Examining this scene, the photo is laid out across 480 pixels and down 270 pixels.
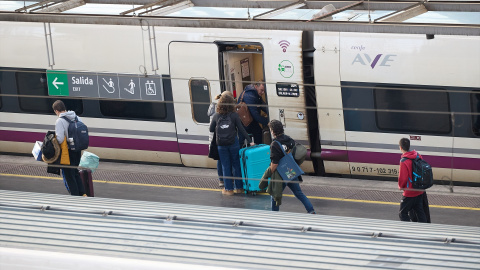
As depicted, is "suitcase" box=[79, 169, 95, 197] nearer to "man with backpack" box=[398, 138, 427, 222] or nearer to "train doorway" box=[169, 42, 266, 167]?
"train doorway" box=[169, 42, 266, 167]

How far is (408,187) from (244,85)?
15.8 ft

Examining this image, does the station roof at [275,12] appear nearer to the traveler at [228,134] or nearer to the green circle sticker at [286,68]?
the green circle sticker at [286,68]

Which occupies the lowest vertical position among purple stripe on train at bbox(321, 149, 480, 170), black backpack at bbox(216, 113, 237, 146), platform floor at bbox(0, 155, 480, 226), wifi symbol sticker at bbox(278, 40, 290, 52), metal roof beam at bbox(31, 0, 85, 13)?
platform floor at bbox(0, 155, 480, 226)

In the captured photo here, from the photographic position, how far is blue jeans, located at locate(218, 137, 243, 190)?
13555 millimetres

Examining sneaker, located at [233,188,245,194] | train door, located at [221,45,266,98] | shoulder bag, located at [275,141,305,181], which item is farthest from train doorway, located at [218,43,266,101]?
shoulder bag, located at [275,141,305,181]

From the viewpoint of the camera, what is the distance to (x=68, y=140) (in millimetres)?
12898

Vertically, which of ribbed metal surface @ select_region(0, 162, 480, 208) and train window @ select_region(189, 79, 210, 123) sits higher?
train window @ select_region(189, 79, 210, 123)

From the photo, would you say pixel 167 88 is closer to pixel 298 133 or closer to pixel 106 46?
pixel 106 46

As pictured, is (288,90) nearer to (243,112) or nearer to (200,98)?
(243,112)

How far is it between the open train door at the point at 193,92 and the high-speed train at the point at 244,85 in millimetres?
18

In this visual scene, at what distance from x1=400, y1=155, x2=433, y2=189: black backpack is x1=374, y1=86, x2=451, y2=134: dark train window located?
6.48 ft

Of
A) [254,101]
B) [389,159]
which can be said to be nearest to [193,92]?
[254,101]

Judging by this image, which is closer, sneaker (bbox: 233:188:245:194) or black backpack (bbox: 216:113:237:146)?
black backpack (bbox: 216:113:237:146)

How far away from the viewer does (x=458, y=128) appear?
13.2 metres
